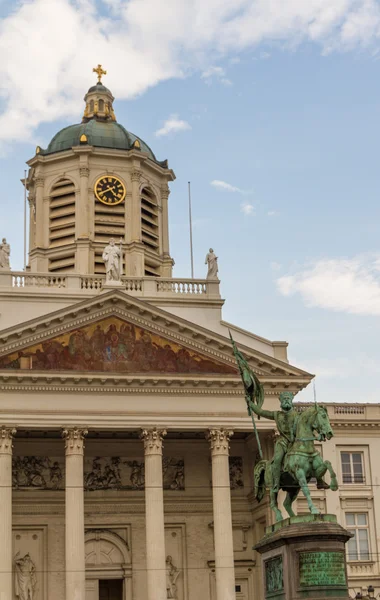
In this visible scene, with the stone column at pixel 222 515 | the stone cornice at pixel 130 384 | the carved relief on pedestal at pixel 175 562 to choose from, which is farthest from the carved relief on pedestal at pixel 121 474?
the stone cornice at pixel 130 384

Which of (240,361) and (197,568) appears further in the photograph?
(197,568)

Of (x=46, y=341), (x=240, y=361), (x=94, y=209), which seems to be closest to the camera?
(x=240, y=361)

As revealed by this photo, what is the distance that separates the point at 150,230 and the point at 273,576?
4265cm

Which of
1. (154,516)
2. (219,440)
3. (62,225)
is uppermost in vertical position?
(62,225)

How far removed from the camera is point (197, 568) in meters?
53.1

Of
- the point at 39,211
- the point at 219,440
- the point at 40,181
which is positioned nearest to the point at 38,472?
the point at 219,440

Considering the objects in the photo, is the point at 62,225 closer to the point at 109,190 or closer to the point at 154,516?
the point at 109,190

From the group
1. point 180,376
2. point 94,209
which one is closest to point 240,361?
point 180,376

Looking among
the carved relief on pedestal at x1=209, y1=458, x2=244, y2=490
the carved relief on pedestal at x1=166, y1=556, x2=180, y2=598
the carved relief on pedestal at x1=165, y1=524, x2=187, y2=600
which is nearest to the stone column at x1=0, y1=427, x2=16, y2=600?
the carved relief on pedestal at x1=166, y1=556, x2=180, y2=598

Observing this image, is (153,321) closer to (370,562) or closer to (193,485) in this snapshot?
(193,485)

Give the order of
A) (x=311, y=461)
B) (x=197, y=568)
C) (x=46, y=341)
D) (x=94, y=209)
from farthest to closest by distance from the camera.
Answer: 1. (x=94, y=209)
2. (x=197, y=568)
3. (x=46, y=341)
4. (x=311, y=461)

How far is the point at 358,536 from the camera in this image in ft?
179

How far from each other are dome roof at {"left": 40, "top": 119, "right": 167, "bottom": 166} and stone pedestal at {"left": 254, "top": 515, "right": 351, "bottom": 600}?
4461cm

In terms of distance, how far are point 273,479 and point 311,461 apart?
1046 millimetres
